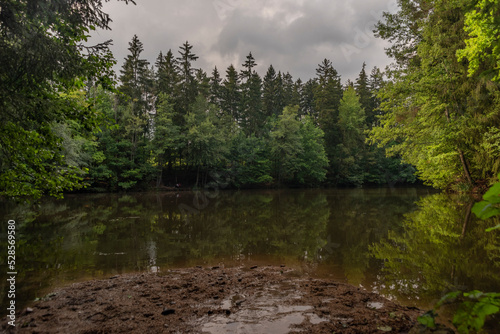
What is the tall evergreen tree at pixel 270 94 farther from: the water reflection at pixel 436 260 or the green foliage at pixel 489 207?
the green foliage at pixel 489 207

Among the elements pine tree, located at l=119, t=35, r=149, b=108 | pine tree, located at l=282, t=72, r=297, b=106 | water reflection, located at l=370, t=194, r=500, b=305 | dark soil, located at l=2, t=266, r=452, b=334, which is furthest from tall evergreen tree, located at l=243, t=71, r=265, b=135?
dark soil, located at l=2, t=266, r=452, b=334

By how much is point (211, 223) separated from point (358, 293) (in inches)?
357

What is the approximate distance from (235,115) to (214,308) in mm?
46462

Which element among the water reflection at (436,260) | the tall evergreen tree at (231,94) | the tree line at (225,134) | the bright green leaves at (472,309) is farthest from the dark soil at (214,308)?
the tall evergreen tree at (231,94)

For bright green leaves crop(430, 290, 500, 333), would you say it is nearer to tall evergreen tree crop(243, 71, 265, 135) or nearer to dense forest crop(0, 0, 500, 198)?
dense forest crop(0, 0, 500, 198)

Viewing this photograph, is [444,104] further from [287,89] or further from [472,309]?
[287,89]

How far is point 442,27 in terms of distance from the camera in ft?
48.5

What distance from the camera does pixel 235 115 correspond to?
4900 cm

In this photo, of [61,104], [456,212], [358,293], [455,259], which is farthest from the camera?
[456,212]

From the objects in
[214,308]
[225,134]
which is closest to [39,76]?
[214,308]

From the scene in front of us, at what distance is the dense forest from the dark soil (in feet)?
8.09

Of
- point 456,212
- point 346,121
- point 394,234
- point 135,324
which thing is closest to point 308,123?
point 346,121

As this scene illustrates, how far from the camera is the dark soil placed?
3.54 m

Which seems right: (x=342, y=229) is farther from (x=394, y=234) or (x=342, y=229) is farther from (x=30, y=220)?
(x=30, y=220)
